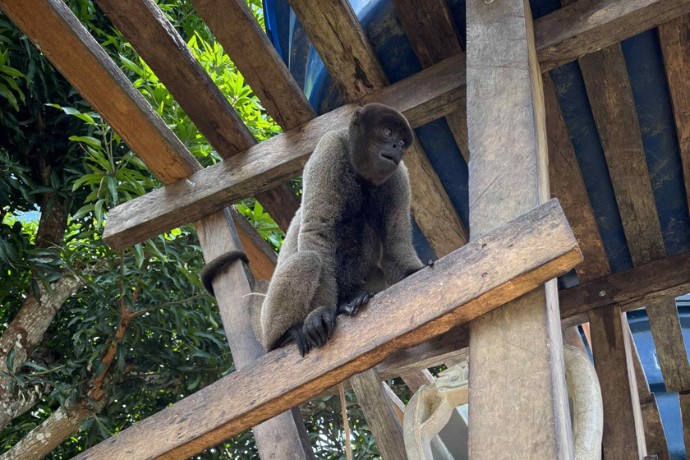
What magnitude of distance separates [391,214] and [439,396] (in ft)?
2.89

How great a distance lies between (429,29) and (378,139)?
540 millimetres

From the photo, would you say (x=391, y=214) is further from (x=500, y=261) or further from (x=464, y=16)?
(x=500, y=261)

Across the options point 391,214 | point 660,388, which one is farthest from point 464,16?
point 660,388

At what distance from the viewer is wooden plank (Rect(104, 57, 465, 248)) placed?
3.77 metres

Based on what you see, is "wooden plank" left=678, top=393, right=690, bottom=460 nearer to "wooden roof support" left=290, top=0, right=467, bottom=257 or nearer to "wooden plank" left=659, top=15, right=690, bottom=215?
"wooden roof support" left=290, top=0, right=467, bottom=257

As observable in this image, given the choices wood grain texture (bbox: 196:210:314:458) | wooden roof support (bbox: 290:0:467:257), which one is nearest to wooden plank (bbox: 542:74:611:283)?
wooden roof support (bbox: 290:0:467:257)

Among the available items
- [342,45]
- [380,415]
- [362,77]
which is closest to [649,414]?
[380,415]

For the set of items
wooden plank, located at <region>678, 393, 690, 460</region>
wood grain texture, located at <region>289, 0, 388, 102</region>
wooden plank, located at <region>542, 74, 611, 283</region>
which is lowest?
wooden plank, located at <region>678, 393, 690, 460</region>

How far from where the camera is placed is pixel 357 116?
3.67 m

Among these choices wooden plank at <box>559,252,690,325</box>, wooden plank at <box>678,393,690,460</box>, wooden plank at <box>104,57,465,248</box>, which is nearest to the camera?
wooden plank at <box>104,57,465,248</box>

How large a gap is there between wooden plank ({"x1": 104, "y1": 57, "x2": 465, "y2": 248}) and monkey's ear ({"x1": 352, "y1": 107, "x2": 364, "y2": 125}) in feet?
0.59

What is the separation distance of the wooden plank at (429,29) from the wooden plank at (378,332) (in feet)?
4.50

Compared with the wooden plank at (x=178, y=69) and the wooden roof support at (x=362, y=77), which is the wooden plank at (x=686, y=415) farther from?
the wooden plank at (x=178, y=69)

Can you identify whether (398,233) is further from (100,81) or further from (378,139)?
(100,81)
